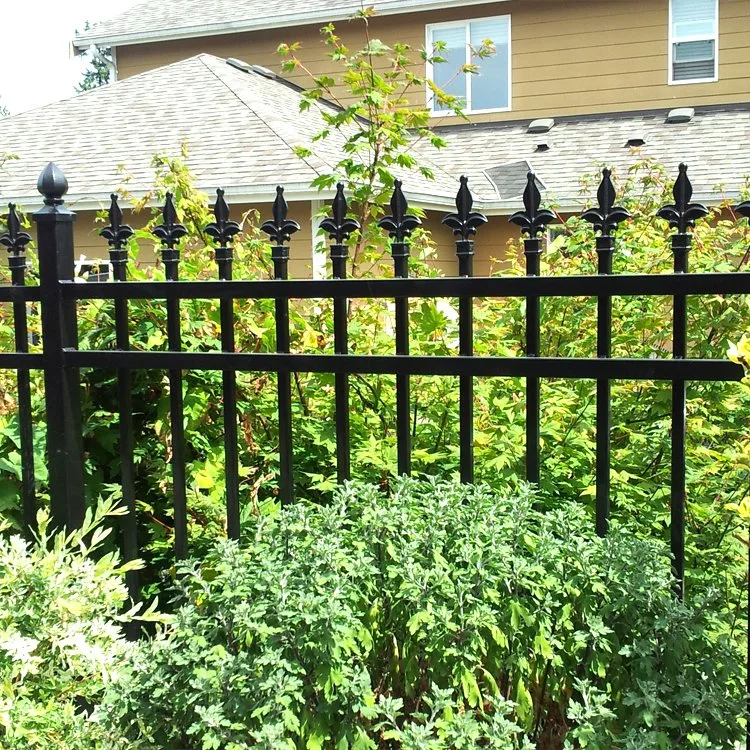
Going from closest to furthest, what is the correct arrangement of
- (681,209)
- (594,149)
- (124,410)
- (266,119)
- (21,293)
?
(681,209) → (124,410) → (21,293) → (266,119) → (594,149)

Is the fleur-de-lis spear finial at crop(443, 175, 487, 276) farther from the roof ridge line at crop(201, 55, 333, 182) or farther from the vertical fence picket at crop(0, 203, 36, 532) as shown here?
the roof ridge line at crop(201, 55, 333, 182)

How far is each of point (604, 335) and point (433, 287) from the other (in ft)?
1.83

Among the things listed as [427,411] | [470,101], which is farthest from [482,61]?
[427,411]

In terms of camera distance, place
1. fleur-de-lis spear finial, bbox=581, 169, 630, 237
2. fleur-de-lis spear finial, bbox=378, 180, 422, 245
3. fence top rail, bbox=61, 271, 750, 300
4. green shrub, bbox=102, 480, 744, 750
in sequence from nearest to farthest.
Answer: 1. green shrub, bbox=102, 480, 744, 750
2. fence top rail, bbox=61, 271, 750, 300
3. fleur-de-lis spear finial, bbox=581, 169, 630, 237
4. fleur-de-lis spear finial, bbox=378, 180, 422, 245

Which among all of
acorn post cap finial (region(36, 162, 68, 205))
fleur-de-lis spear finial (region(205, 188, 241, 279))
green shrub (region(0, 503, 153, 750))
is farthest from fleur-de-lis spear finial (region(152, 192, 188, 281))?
green shrub (region(0, 503, 153, 750))

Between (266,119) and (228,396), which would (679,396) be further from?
(266,119)

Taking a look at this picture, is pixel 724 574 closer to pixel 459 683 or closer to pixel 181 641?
pixel 459 683

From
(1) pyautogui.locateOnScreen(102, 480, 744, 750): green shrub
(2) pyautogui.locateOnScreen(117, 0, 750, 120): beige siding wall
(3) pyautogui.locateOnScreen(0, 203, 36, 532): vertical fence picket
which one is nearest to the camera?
(1) pyautogui.locateOnScreen(102, 480, 744, 750): green shrub

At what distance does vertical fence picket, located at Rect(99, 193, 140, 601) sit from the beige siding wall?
11.3 metres

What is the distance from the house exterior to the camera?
11422 millimetres

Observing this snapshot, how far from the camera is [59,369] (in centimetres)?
346

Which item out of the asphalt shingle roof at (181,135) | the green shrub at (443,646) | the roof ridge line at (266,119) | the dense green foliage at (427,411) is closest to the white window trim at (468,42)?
the asphalt shingle roof at (181,135)

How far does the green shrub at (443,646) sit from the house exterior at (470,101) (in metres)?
8.26

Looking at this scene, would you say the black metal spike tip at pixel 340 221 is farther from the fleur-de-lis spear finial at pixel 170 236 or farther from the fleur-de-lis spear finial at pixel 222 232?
the fleur-de-lis spear finial at pixel 170 236
